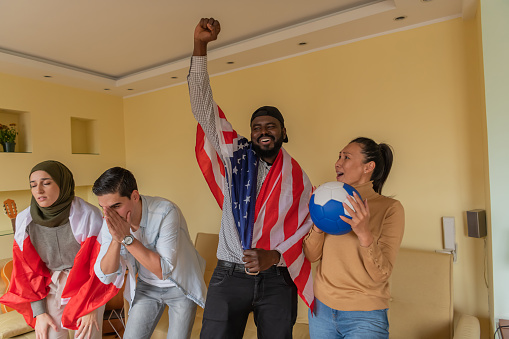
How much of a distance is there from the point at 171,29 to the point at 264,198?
1849 mm

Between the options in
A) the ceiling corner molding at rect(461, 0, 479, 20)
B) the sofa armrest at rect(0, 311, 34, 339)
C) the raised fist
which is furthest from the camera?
the sofa armrest at rect(0, 311, 34, 339)

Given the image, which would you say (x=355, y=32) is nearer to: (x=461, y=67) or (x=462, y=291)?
(x=461, y=67)

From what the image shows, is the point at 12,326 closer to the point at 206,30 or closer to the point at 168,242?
the point at 168,242

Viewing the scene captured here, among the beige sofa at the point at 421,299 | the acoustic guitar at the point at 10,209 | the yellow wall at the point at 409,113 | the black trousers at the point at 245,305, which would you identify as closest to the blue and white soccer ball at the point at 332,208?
the black trousers at the point at 245,305

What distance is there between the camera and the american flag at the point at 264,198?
1685 millimetres

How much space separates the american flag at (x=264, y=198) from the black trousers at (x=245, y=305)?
0.11 metres

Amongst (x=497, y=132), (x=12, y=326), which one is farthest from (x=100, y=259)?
(x=497, y=132)

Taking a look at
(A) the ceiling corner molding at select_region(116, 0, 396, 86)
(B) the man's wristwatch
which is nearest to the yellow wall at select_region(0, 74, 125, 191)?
(A) the ceiling corner molding at select_region(116, 0, 396, 86)

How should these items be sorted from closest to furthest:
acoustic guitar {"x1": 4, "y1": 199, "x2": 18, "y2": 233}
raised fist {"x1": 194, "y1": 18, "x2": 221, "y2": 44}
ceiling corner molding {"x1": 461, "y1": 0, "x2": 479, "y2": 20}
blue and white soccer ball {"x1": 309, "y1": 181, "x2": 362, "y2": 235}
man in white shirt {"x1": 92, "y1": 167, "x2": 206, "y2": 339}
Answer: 1. blue and white soccer ball {"x1": 309, "y1": 181, "x2": 362, "y2": 235}
2. raised fist {"x1": 194, "y1": 18, "x2": 221, "y2": 44}
3. man in white shirt {"x1": 92, "y1": 167, "x2": 206, "y2": 339}
4. ceiling corner molding {"x1": 461, "y1": 0, "x2": 479, "y2": 20}
5. acoustic guitar {"x1": 4, "y1": 199, "x2": 18, "y2": 233}

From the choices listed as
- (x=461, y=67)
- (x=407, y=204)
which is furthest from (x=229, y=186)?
(x=461, y=67)

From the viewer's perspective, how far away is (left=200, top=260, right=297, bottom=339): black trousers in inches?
62.7

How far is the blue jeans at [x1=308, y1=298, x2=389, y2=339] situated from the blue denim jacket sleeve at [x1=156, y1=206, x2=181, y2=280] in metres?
0.73

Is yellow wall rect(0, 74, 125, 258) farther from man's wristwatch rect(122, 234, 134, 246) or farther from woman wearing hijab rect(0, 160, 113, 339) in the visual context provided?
man's wristwatch rect(122, 234, 134, 246)

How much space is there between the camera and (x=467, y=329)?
1977mm
